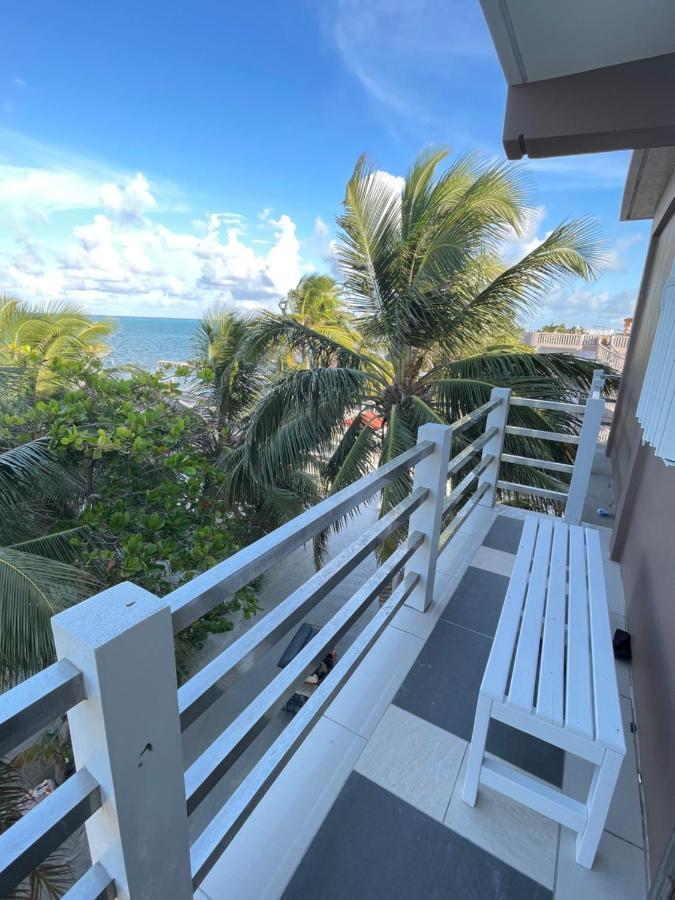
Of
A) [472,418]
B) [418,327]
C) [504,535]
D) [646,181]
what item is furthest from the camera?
[418,327]

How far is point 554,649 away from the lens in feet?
4.63

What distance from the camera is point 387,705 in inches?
68.8

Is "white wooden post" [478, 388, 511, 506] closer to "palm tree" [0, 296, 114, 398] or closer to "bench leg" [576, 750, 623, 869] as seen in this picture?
"bench leg" [576, 750, 623, 869]

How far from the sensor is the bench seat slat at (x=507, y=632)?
127 centimetres

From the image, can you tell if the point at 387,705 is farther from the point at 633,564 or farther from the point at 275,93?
the point at 275,93

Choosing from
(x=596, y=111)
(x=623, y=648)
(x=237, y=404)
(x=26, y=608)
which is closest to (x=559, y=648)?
(x=623, y=648)

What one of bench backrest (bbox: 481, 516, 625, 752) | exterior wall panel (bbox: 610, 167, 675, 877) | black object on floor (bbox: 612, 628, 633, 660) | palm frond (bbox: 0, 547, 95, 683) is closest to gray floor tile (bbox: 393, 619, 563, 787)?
exterior wall panel (bbox: 610, 167, 675, 877)

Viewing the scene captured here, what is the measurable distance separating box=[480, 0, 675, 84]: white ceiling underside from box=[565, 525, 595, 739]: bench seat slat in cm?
189

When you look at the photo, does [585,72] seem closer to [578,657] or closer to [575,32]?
[575,32]

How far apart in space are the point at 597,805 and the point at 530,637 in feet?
1.44

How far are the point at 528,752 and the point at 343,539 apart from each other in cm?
1002

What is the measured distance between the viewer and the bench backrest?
118 cm

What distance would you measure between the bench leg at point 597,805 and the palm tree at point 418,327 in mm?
3305

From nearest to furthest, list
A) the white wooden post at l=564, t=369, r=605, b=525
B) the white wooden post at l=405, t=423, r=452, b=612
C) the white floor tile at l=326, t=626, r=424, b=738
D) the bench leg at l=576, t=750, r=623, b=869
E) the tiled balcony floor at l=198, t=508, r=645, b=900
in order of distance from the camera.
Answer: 1. the bench leg at l=576, t=750, r=623, b=869
2. the tiled balcony floor at l=198, t=508, r=645, b=900
3. the white floor tile at l=326, t=626, r=424, b=738
4. the white wooden post at l=405, t=423, r=452, b=612
5. the white wooden post at l=564, t=369, r=605, b=525
